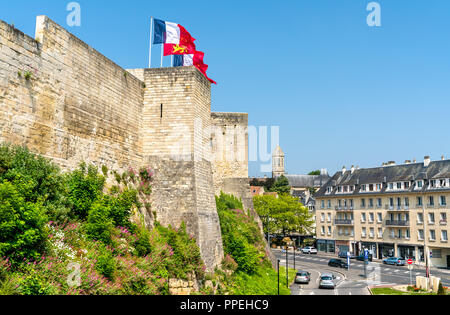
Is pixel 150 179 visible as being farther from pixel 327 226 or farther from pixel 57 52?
pixel 327 226

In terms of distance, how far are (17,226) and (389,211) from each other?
49.0 meters

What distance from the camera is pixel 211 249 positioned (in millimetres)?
18125

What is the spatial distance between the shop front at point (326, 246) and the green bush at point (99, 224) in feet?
167

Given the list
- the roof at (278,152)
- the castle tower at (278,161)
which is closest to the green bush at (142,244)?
the castle tower at (278,161)

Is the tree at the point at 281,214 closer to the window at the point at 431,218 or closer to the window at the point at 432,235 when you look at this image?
the window at the point at 431,218

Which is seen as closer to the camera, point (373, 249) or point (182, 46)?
point (182, 46)

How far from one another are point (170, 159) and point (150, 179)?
1271 mm

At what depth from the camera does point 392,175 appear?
51.9 metres

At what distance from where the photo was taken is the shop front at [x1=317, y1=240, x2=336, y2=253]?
193 ft

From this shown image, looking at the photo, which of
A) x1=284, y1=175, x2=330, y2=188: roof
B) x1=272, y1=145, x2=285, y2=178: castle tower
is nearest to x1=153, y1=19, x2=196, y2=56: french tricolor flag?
x1=284, y1=175, x2=330, y2=188: roof

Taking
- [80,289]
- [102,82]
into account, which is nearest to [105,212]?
[80,289]

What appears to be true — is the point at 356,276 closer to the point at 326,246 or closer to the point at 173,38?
the point at 326,246

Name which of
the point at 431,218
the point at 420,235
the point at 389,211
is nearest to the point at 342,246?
the point at 389,211

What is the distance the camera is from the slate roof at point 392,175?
4631cm
